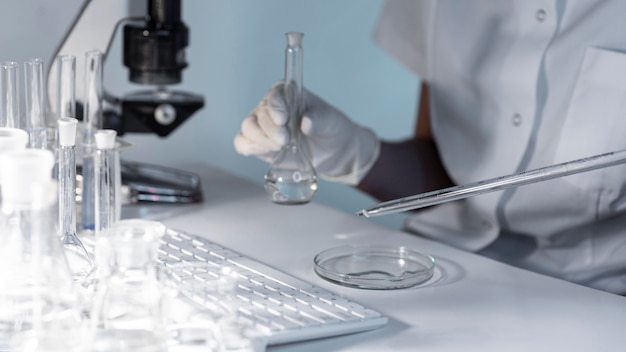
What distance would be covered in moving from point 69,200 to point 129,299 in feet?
1.06

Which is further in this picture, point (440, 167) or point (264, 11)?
point (264, 11)

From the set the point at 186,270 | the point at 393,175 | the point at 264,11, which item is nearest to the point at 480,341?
the point at 186,270

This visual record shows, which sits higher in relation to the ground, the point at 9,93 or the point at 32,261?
the point at 9,93

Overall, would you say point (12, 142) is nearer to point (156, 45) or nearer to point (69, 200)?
point (69, 200)

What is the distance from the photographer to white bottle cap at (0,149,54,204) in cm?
86

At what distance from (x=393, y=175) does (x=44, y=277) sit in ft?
3.81

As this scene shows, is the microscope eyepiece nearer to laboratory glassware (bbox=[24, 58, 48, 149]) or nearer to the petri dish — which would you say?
laboratory glassware (bbox=[24, 58, 48, 149])

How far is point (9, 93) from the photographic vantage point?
4.01 ft

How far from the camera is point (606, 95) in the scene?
5.17 feet

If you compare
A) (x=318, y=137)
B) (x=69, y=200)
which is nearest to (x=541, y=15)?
(x=318, y=137)

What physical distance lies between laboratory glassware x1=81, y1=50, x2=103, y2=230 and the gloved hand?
0.80 feet

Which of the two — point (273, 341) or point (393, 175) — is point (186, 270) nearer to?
point (273, 341)

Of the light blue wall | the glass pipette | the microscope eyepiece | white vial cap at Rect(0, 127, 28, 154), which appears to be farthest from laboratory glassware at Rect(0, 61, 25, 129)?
the light blue wall

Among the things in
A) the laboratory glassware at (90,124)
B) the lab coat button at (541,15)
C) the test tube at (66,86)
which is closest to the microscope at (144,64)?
the laboratory glassware at (90,124)
